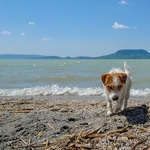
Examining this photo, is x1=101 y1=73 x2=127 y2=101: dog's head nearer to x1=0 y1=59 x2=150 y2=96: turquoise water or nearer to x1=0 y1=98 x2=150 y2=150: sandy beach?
x1=0 y1=98 x2=150 y2=150: sandy beach

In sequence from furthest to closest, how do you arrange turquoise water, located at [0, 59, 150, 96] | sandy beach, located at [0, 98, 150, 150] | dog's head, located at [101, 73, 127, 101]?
1. turquoise water, located at [0, 59, 150, 96]
2. dog's head, located at [101, 73, 127, 101]
3. sandy beach, located at [0, 98, 150, 150]

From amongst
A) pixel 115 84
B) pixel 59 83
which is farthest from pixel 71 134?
pixel 59 83

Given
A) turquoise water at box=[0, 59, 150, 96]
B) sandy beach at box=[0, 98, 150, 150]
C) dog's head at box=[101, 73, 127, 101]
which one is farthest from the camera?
turquoise water at box=[0, 59, 150, 96]

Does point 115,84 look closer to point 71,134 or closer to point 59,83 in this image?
point 71,134

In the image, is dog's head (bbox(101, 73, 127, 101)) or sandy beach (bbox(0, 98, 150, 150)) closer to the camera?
sandy beach (bbox(0, 98, 150, 150))

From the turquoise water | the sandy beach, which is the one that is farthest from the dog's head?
the turquoise water

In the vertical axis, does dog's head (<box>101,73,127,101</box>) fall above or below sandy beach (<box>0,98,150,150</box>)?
above

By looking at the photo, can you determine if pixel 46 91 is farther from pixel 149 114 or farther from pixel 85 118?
pixel 149 114

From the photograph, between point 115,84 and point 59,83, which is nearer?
point 115,84

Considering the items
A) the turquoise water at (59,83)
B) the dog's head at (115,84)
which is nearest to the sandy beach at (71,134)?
the dog's head at (115,84)

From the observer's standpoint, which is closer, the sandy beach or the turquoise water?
the sandy beach

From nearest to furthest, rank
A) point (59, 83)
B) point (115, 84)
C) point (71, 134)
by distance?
point (71, 134) < point (115, 84) < point (59, 83)

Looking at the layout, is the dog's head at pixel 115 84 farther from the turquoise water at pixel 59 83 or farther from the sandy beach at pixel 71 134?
the turquoise water at pixel 59 83

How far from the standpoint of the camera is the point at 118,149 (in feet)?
9.20
